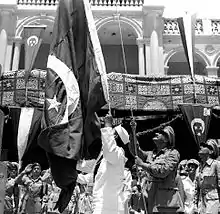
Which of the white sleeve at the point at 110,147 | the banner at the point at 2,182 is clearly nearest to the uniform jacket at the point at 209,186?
the white sleeve at the point at 110,147

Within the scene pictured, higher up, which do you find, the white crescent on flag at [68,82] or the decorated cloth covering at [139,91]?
the decorated cloth covering at [139,91]

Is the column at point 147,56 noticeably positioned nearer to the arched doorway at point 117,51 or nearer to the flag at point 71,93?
the arched doorway at point 117,51

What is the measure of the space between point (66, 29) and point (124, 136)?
5.00ft

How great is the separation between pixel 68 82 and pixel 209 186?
3.03m

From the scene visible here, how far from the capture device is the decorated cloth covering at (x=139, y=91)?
12.3 meters

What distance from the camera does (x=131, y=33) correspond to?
19.2 m

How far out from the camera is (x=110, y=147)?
13.7 feet

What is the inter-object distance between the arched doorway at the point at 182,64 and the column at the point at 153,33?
2.15m

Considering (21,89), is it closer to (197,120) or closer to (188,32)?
(197,120)

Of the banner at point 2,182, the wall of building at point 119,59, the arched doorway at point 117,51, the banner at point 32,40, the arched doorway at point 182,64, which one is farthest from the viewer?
the wall of building at point 119,59

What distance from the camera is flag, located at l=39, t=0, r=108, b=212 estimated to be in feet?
12.9

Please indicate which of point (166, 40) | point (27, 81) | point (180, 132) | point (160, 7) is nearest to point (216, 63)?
point (166, 40)

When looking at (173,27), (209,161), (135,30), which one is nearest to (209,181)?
(209,161)

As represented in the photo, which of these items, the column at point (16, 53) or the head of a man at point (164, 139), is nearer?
the head of a man at point (164, 139)
